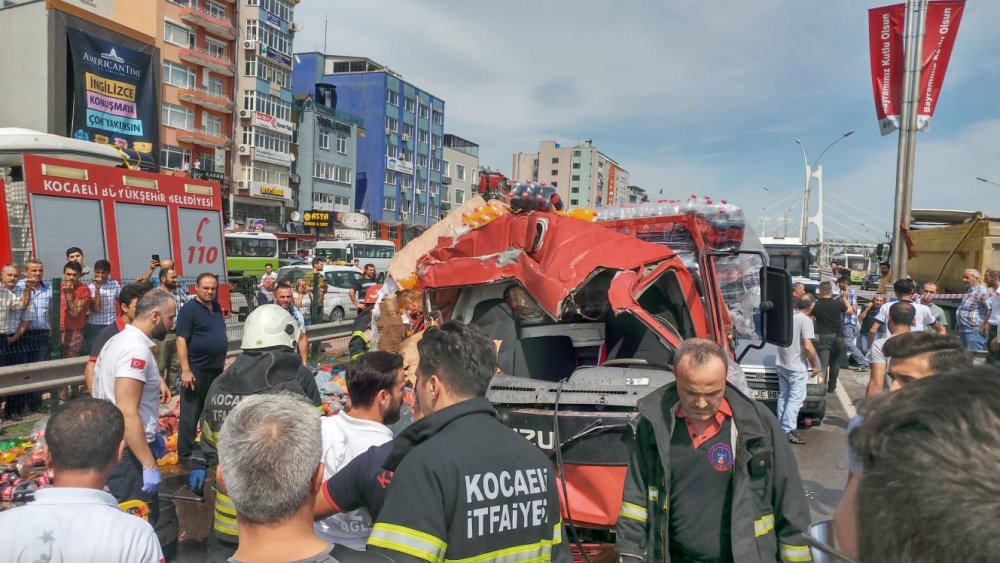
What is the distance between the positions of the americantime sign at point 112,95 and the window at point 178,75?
6497 mm

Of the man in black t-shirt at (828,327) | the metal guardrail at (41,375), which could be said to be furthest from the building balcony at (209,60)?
the man in black t-shirt at (828,327)

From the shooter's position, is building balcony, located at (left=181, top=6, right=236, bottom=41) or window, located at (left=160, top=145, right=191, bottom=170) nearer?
building balcony, located at (left=181, top=6, right=236, bottom=41)

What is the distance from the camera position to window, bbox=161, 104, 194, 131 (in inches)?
1598

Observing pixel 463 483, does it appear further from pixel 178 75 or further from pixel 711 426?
pixel 178 75

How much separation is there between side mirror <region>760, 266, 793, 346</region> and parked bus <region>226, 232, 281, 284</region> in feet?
79.4

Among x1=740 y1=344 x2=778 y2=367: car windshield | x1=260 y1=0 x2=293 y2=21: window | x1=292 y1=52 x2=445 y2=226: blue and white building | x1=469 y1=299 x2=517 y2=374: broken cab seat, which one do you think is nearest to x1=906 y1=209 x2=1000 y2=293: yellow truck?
x1=740 y1=344 x2=778 y2=367: car windshield

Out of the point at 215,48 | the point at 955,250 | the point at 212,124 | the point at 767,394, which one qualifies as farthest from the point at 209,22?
the point at 767,394

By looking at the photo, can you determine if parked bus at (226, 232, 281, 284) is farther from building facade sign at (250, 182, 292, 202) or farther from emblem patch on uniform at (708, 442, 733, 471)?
emblem patch on uniform at (708, 442, 733, 471)

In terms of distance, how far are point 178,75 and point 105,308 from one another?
125ft

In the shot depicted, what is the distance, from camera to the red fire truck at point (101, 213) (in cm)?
994

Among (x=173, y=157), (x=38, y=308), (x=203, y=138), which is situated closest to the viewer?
(x=38, y=308)

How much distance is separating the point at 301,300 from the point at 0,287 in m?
5.76

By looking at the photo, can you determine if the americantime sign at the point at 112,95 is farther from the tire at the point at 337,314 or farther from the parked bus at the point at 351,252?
the tire at the point at 337,314

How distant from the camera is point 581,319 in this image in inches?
207
